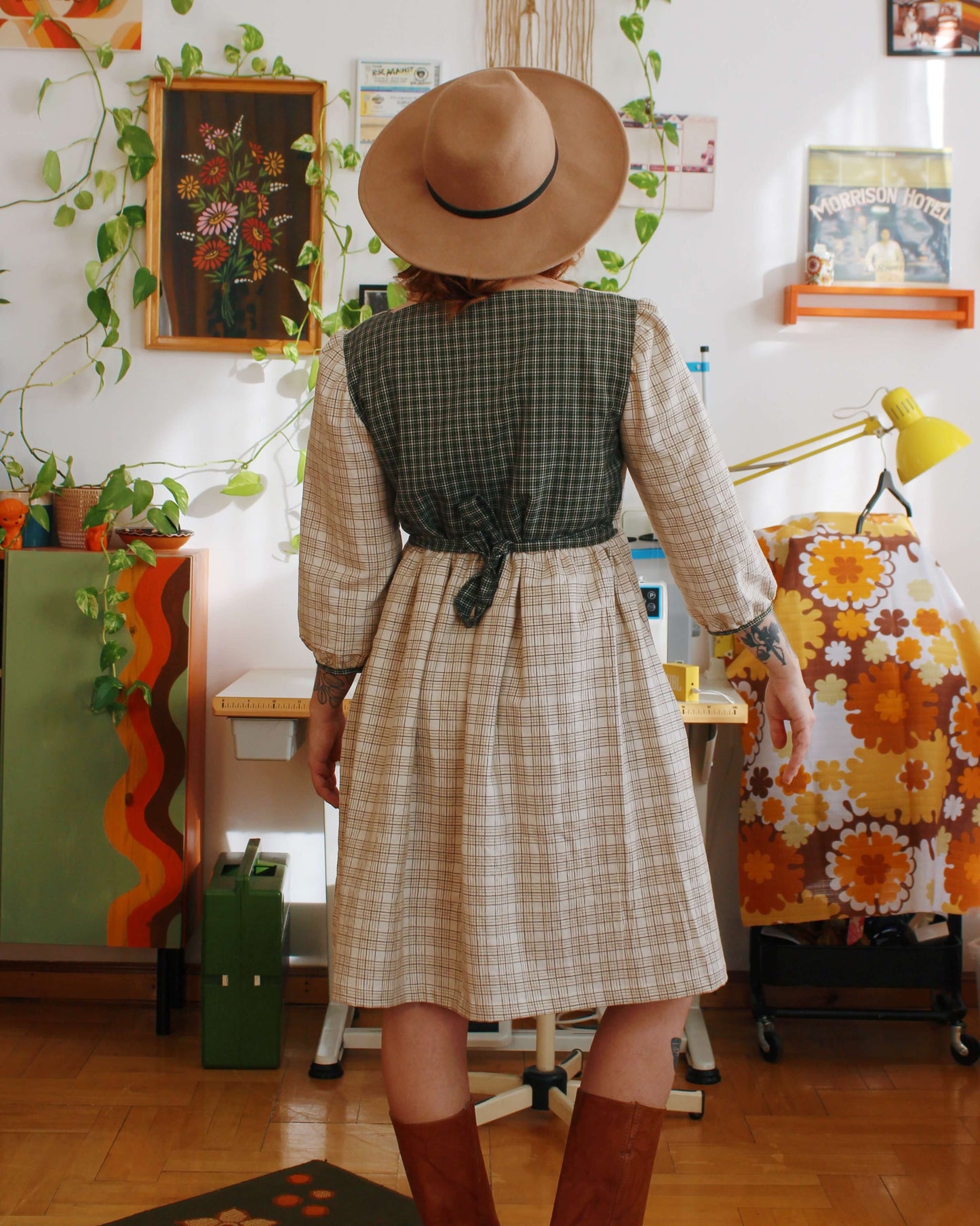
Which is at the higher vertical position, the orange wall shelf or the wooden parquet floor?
the orange wall shelf

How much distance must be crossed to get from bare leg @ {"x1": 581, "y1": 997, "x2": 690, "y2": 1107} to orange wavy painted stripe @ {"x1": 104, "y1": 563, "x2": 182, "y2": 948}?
1.39 meters

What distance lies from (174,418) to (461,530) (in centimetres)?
154

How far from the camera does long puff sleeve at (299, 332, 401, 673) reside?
49.0 inches

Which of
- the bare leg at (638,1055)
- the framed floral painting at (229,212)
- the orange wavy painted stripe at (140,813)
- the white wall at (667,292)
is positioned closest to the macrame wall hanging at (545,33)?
the white wall at (667,292)

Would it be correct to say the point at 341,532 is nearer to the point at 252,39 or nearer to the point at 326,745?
the point at 326,745

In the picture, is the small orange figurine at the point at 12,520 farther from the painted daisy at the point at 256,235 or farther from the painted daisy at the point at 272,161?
the painted daisy at the point at 272,161

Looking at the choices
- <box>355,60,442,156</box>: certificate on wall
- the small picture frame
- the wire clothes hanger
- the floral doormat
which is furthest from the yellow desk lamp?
the floral doormat

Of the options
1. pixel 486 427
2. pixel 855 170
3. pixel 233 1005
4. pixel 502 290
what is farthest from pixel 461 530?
pixel 855 170

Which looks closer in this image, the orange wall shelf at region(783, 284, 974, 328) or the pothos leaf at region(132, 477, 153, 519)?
the pothos leaf at region(132, 477, 153, 519)

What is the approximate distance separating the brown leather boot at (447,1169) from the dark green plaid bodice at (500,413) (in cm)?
55

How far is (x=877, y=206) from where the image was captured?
2.51 metres

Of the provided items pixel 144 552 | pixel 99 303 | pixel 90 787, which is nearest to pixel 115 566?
pixel 144 552

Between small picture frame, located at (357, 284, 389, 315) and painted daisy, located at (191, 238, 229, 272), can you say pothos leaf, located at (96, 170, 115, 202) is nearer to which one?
painted daisy, located at (191, 238, 229, 272)

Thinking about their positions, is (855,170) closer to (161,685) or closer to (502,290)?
(502,290)
